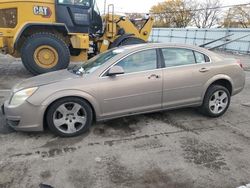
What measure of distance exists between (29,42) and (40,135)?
5.02 meters

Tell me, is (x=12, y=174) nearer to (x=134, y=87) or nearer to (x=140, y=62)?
(x=134, y=87)

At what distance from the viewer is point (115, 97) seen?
4.27 metres

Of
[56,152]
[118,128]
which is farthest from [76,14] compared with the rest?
[56,152]

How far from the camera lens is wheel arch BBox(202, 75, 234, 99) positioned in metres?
4.93

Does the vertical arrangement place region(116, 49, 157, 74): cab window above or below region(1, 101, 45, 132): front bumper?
above

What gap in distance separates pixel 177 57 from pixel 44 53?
5321 mm

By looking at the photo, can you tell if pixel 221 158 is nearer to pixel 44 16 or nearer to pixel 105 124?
pixel 105 124

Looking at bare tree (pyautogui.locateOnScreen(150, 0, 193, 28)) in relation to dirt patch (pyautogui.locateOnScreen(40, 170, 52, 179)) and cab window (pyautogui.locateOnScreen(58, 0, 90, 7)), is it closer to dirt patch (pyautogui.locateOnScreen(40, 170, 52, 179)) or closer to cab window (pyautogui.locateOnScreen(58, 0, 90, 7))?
cab window (pyautogui.locateOnScreen(58, 0, 90, 7))

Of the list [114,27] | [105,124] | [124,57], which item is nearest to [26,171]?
[105,124]

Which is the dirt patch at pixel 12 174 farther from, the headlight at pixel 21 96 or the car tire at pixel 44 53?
→ the car tire at pixel 44 53

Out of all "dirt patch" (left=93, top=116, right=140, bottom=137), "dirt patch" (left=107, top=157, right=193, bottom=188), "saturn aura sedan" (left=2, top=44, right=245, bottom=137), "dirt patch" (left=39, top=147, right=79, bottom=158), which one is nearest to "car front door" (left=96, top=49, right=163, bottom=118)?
"saturn aura sedan" (left=2, top=44, right=245, bottom=137)

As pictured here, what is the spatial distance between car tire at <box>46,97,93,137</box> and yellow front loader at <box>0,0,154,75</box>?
490cm

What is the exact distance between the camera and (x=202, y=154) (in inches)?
145

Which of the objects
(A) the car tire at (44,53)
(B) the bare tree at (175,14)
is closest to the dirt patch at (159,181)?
(A) the car tire at (44,53)
